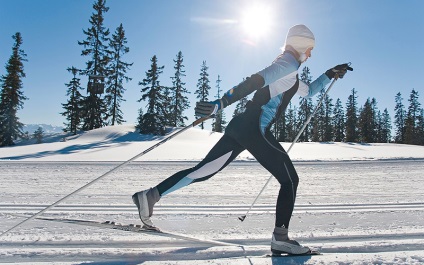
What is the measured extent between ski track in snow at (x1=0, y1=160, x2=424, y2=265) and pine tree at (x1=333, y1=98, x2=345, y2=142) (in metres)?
52.3

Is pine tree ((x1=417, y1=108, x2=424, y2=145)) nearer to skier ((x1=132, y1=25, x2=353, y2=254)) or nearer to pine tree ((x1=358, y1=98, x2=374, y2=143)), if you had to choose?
pine tree ((x1=358, y1=98, x2=374, y2=143))

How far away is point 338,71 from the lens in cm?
363

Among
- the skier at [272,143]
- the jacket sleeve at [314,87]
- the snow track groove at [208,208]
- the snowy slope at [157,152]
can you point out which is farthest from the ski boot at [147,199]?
the snowy slope at [157,152]

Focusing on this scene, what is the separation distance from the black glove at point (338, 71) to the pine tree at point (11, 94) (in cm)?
3681

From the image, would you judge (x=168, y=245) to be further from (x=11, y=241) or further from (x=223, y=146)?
(x=11, y=241)

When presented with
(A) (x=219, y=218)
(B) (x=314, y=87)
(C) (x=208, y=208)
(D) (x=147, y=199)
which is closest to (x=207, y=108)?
(D) (x=147, y=199)

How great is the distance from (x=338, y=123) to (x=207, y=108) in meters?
61.0

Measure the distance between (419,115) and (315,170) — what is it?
6302 centimetres

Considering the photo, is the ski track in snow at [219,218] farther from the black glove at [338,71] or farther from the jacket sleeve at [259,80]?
the black glove at [338,71]

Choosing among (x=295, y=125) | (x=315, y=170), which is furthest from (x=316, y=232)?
(x=295, y=125)

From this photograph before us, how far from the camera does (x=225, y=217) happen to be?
13.9ft

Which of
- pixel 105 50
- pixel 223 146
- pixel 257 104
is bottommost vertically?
pixel 223 146

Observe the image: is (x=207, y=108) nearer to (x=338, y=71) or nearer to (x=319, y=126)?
(x=338, y=71)

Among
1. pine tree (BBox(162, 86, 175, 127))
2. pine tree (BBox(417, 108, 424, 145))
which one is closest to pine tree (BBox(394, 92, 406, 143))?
pine tree (BBox(417, 108, 424, 145))
